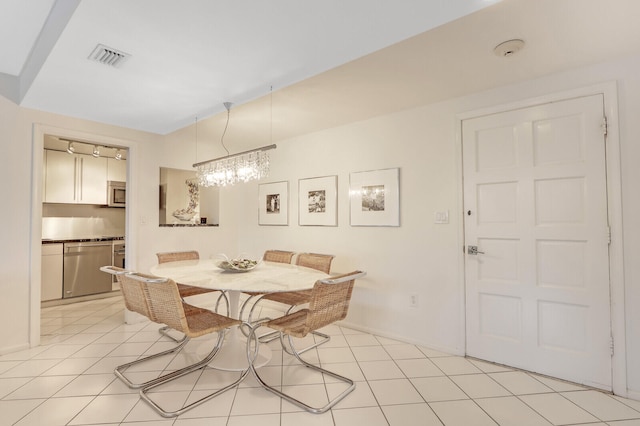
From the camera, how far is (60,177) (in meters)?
4.45

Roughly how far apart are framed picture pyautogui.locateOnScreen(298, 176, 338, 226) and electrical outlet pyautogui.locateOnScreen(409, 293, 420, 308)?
3.75 ft

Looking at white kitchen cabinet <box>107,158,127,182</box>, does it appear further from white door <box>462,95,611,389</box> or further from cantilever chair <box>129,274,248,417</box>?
white door <box>462,95,611,389</box>

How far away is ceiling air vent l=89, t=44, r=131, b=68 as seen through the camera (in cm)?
186

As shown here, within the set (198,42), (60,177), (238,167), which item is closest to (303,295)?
(238,167)

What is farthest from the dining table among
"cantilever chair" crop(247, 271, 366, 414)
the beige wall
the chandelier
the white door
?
the white door

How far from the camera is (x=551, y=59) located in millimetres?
2016

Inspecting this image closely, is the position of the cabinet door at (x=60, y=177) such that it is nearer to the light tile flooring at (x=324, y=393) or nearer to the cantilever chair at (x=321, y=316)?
the light tile flooring at (x=324, y=393)

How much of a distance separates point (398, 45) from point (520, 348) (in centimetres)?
239

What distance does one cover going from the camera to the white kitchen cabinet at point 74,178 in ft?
14.3

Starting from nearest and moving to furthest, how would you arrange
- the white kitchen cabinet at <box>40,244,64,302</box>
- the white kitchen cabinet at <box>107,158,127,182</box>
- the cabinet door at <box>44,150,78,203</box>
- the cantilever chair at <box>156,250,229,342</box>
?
the cantilever chair at <box>156,250,229,342</box> < the white kitchen cabinet at <box>40,244,64,302</box> < the cabinet door at <box>44,150,78,203</box> < the white kitchen cabinet at <box>107,158,127,182</box>

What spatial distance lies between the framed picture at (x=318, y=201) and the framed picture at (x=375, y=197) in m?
0.25

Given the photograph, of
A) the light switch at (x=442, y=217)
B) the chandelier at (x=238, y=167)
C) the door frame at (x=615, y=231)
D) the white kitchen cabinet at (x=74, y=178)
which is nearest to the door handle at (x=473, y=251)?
the light switch at (x=442, y=217)

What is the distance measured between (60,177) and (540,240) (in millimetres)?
6003

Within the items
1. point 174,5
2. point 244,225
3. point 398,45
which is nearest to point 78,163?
point 244,225
